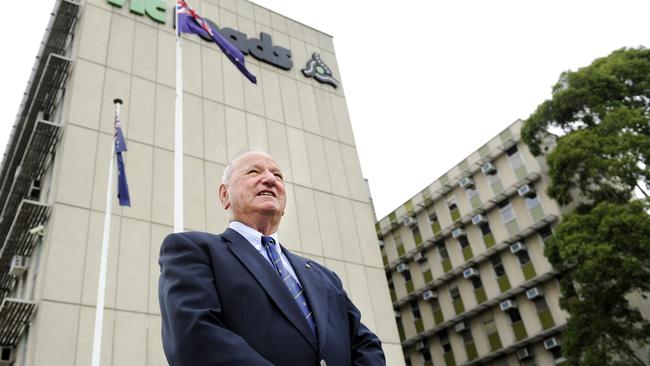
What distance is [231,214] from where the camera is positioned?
9.30 ft

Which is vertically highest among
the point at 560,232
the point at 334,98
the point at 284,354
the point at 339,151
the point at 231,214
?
the point at 334,98

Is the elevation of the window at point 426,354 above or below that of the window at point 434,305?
below

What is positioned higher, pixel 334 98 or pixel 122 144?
pixel 334 98

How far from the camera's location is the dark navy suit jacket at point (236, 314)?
6.75ft

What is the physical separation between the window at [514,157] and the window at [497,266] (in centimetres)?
542

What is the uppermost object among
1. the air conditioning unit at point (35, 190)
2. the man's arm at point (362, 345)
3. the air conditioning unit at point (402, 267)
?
the air conditioning unit at point (402, 267)

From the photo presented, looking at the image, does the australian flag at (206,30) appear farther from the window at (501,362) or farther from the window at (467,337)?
the window at (467,337)

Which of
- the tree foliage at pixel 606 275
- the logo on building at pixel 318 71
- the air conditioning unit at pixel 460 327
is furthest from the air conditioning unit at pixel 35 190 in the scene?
the air conditioning unit at pixel 460 327

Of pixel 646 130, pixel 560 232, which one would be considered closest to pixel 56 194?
pixel 560 232

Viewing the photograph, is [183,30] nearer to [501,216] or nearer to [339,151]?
[339,151]

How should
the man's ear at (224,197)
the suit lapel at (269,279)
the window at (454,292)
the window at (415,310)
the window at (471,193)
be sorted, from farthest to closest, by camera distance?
the window at (415,310) < the window at (471,193) < the window at (454,292) < the man's ear at (224,197) < the suit lapel at (269,279)

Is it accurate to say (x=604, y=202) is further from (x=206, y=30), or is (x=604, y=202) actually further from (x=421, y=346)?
(x=421, y=346)

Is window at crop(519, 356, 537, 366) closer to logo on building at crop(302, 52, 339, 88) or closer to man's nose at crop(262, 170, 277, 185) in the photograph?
logo on building at crop(302, 52, 339, 88)

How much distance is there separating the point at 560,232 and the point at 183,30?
14.7m
